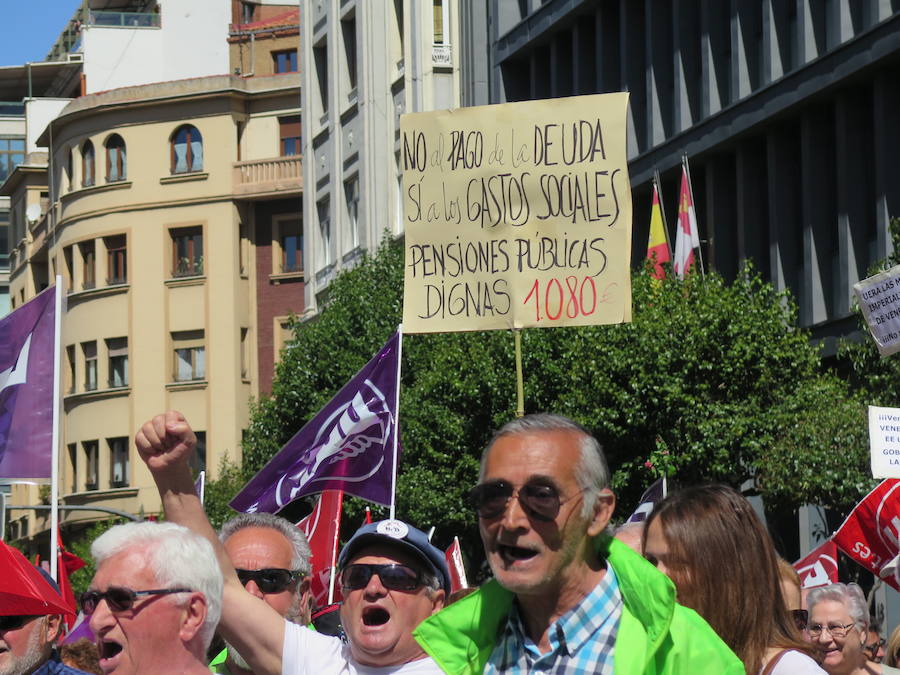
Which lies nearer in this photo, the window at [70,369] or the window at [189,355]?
the window at [189,355]

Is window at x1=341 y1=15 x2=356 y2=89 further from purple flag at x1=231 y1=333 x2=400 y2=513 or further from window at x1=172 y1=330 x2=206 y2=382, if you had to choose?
purple flag at x1=231 y1=333 x2=400 y2=513

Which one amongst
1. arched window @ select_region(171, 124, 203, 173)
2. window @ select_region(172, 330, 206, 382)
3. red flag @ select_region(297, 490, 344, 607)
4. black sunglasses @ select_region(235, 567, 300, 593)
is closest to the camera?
black sunglasses @ select_region(235, 567, 300, 593)

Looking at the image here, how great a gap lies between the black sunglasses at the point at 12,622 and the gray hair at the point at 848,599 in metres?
3.17

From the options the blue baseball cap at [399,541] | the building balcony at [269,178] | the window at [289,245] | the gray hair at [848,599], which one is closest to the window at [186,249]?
the building balcony at [269,178]

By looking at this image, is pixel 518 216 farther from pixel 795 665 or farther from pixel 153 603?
pixel 153 603

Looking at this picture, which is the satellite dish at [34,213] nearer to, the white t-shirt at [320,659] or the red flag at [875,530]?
the red flag at [875,530]

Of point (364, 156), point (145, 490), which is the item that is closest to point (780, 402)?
point (364, 156)

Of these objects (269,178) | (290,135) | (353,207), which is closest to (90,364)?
(269,178)

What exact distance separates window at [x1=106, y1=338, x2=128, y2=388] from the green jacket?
54.9 meters

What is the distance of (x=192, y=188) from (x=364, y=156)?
15606mm

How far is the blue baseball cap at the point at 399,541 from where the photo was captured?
214 inches

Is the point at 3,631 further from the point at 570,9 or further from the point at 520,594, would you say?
the point at 570,9

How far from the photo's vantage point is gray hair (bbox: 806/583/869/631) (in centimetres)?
732

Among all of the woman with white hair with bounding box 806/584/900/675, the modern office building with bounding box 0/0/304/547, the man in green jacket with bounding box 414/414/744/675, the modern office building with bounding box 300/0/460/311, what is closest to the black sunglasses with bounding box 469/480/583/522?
the man in green jacket with bounding box 414/414/744/675
